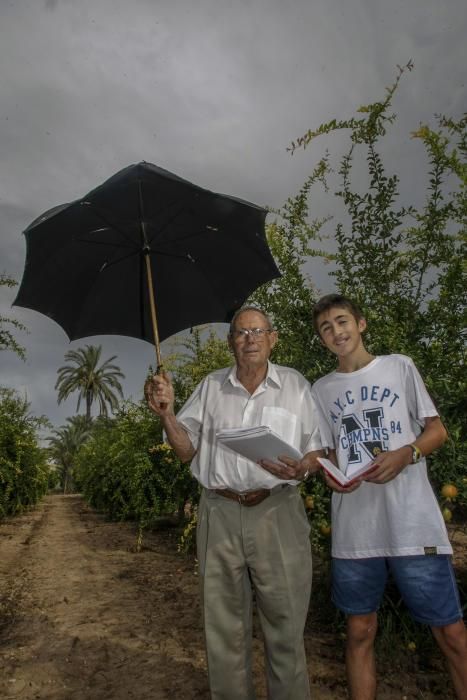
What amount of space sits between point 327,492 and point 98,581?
3.91 m

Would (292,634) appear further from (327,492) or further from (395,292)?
(395,292)

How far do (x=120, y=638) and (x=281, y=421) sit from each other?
284 cm

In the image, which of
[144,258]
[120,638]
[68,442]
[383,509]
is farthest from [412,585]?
[68,442]

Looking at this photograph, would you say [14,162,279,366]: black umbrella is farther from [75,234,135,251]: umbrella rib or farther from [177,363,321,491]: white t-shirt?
[177,363,321,491]: white t-shirt

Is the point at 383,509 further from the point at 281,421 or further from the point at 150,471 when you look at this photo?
the point at 150,471

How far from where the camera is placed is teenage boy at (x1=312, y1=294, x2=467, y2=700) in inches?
83.4

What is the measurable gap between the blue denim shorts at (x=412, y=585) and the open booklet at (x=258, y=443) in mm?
650

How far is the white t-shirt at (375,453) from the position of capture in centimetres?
217

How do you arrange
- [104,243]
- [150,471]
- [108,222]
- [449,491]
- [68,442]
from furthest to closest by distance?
1. [68,442]
2. [150,471]
3. [104,243]
4. [108,222]
5. [449,491]

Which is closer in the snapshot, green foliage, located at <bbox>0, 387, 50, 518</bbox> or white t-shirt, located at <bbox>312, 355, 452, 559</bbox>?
white t-shirt, located at <bbox>312, 355, 452, 559</bbox>

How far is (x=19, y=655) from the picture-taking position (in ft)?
12.2

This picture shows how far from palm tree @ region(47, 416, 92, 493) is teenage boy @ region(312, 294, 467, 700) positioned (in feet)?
146

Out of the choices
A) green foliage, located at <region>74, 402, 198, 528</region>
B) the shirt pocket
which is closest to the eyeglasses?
the shirt pocket

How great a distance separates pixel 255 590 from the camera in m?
2.39
